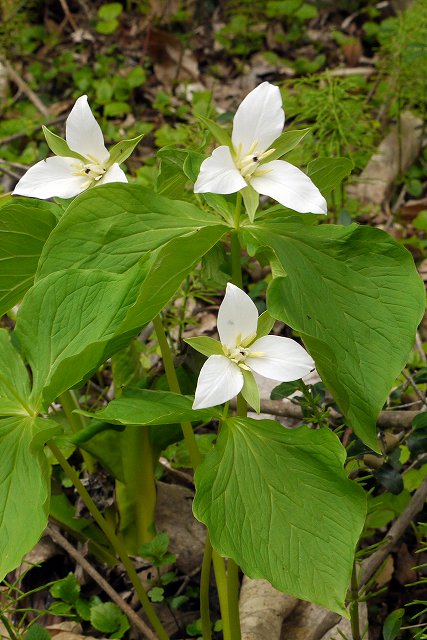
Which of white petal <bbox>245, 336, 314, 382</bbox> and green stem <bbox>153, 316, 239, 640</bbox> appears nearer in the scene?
white petal <bbox>245, 336, 314, 382</bbox>

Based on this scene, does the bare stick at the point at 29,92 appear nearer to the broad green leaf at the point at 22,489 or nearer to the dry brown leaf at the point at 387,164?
the dry brown leaf at the point at 387,164

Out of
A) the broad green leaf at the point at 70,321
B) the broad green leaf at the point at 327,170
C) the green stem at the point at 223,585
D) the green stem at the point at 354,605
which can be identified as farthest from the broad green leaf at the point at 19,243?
the green stem at the point at 354,605

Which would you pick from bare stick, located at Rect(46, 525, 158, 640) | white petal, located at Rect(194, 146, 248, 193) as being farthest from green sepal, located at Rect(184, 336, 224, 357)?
bare stick, located at Rect(46, 525, 158, 640)

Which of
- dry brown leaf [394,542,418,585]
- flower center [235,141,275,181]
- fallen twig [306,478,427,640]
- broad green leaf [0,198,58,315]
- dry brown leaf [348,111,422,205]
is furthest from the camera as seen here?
dry brown leaf [348,111,422,205]

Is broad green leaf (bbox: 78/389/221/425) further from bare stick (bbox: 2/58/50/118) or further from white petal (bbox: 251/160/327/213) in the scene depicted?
bare stick (bbox: 2/58/50/118)

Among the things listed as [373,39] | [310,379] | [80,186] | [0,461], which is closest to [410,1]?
[373,39]

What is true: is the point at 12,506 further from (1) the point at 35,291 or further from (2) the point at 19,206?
(2) the point at 19,206

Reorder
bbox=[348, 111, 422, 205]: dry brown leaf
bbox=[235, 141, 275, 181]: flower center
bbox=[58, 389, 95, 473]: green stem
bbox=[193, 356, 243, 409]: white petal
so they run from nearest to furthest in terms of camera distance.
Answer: bbox=[193, 356, 243, 409]: white petal, bbox=[235, 141, 275, 181]: flower center, bbox=[58, 389, 95, 473]: green stem, bbox=[348, 111, 422, 205]: dry brown leaf

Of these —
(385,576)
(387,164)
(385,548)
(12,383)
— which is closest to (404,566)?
(385,576)
